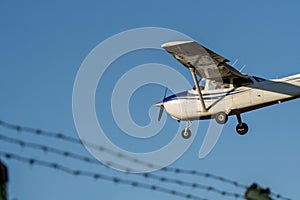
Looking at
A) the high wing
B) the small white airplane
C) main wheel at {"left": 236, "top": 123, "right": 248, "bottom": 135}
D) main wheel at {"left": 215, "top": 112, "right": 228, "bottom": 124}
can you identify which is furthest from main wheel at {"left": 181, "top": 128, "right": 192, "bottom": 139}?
the high wing

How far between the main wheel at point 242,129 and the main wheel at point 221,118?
1208 millimetres

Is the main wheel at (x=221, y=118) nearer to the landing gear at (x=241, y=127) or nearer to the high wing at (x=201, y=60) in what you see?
the landing gear at (x=241, y=127)

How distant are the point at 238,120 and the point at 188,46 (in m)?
5.45

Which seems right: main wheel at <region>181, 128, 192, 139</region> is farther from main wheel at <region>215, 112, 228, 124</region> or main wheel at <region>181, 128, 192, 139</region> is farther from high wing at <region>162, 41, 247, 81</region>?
high wing at <region>162, 41, 247, 81</region>

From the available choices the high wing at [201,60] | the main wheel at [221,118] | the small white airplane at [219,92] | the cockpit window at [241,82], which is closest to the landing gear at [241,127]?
the small white airplane at [219,92]

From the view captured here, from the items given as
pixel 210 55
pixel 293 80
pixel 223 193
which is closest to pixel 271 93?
pixel 293 80

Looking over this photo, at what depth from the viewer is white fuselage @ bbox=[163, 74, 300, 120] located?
2914cm

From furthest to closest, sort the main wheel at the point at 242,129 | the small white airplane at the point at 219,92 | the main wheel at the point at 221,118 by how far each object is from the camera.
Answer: the main wheel at the point at 242,129
the main wheel at the point at 221,118
the small white airplane at the point at 219,92

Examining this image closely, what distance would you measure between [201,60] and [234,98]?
2138 mm

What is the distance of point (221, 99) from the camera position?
1185 inches

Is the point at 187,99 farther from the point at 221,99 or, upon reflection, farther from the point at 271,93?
the point at 271,93

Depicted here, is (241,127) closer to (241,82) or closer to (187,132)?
(241,82)

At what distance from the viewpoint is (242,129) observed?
3114 centimetres

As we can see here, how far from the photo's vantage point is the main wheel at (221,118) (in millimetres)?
30156
